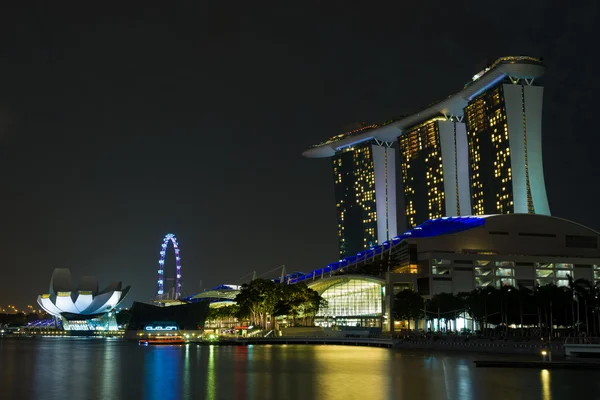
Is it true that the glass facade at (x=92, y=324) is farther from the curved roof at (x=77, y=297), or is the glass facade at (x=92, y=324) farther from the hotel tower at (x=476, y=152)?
the hotel tower at (x=476, y=152)

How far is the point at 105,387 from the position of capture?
45719 mm

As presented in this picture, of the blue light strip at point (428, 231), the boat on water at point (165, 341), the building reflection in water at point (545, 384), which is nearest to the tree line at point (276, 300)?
the boat on water at point (165, 341)

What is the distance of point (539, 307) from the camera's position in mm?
85125

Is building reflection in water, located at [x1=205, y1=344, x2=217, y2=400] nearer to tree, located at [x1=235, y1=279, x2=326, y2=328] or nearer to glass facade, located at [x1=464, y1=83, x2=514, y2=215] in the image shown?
tree, located at [x1=235, y1=279, x2=326, y2=328]

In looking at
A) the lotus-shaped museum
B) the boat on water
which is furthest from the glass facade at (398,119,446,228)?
the boat on water

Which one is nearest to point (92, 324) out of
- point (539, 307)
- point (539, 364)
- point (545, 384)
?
point (539, 307)

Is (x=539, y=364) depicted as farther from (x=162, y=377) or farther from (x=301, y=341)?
(x=301, y=341)

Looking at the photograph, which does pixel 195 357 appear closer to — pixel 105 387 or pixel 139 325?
pixel 105 387

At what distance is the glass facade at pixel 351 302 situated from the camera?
5256 inches

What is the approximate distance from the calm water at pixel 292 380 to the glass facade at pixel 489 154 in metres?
84.8

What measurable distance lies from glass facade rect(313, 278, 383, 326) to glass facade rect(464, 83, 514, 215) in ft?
113

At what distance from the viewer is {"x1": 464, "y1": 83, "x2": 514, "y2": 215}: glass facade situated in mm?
145000

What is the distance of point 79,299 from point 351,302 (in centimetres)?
6600

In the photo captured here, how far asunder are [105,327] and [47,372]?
125004mm
